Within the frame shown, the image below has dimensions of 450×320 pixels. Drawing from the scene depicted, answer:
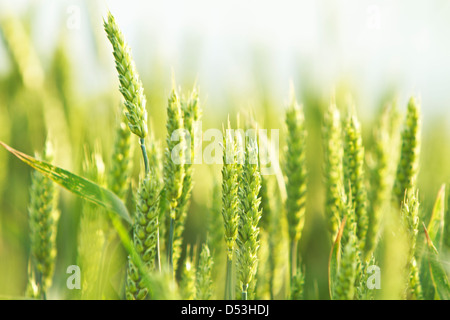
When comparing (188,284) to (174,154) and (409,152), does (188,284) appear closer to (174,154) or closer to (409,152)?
(174,154)

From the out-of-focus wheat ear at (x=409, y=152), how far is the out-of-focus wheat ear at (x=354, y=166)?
8 centimetres

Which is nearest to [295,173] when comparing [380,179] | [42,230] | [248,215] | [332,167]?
[332,167]

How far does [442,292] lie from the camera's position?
0.75 metres

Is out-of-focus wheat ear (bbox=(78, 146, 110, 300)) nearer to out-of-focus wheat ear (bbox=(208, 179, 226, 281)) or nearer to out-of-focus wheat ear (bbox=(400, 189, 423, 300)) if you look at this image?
out-of-focus wheat ear (bbox=(208, 179, 226, 281))

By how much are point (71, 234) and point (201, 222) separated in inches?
22.3

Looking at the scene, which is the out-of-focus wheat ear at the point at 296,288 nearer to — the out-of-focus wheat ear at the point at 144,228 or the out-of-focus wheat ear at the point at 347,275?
the out-of-focus wheat ear at the point at 347,275

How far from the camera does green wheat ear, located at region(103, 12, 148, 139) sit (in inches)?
28.0

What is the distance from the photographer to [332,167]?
1006 mm

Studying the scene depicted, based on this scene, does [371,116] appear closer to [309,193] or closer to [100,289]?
[309,193]

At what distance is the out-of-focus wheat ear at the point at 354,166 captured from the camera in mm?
908

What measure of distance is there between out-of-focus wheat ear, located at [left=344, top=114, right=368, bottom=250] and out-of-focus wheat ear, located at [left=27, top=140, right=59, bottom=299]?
2.24 ft

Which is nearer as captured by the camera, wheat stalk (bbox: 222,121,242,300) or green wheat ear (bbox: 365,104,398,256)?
wheat stalk (bbox: 222,121,242,300)

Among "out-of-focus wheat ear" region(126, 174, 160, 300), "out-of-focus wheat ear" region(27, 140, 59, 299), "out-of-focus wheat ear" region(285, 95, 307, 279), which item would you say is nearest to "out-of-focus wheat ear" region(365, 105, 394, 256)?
"out-of-focus wheat ear" region(285, 95, 307, 279)
